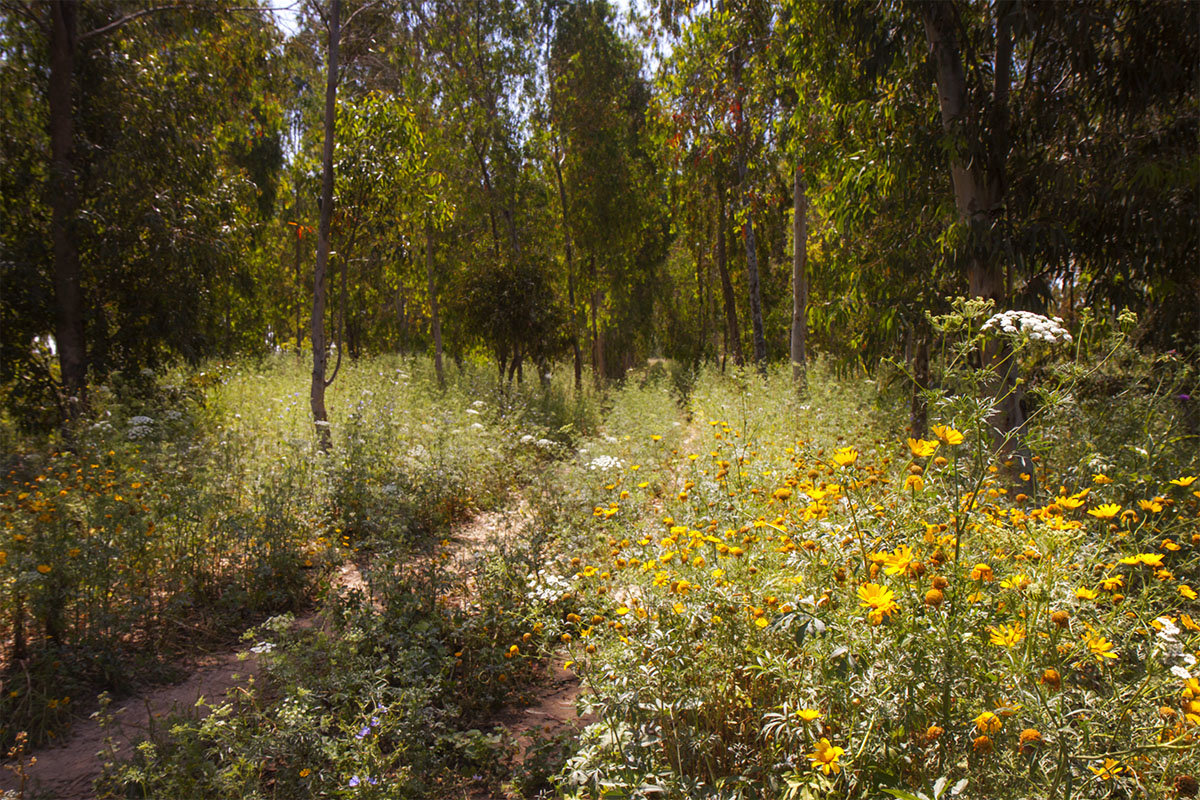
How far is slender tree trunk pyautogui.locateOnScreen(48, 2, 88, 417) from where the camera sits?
7152 millimetres

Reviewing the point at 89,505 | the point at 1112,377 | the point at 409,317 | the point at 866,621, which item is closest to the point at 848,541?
the point at 866,621

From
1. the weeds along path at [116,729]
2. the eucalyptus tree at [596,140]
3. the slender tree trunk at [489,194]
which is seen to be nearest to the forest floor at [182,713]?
the weeds along path at [116,729]

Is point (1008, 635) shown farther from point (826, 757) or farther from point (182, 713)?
point (182, 713)

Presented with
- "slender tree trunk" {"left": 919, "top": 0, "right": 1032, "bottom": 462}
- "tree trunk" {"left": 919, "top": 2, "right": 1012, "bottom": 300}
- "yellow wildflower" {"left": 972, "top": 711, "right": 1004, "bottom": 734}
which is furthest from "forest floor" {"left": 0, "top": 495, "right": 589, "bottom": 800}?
"tree trunk" {"left": 919, "top": 2, "right": 1012, "bottom": 300}

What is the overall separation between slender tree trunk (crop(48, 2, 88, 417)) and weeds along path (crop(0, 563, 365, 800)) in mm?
5072

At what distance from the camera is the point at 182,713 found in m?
3.09

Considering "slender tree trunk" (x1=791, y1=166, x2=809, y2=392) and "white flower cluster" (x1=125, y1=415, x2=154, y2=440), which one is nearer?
"white flower cluster" (x1=125, y1=415, x2=154, y2=440)

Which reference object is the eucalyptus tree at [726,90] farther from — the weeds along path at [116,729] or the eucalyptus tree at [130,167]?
the weeds along path at [116,729]

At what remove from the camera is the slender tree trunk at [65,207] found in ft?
23.5

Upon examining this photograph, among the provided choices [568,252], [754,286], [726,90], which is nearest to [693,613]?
[726,90]

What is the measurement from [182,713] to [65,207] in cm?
686

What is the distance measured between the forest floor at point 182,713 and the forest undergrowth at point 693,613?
0.10 metres

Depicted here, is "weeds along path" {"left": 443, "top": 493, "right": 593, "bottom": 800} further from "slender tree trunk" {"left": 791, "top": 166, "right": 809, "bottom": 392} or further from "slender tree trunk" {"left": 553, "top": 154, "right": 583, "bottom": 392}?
"slender tree trunk" {"left": 553, "top": 154, "right": 583, "bottom": 392}

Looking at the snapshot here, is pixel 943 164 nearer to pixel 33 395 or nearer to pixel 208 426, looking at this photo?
pixel 208 426
